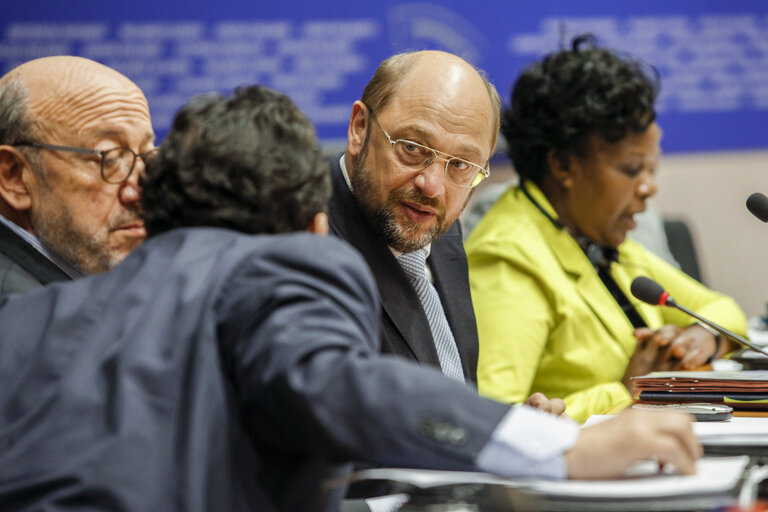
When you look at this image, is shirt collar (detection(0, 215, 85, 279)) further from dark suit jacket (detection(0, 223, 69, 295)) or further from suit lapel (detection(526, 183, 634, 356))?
suit lapel (detection(526, 183, 634, 356))

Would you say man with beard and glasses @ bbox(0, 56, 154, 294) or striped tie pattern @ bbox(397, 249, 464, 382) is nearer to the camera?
man with beard and glasses @ bbox(0, 56, 154, 294)

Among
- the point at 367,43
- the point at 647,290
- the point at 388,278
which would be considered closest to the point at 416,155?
the point at 388,278

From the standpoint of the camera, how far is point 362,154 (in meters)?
1.92

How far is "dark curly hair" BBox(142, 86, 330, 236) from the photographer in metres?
1.05

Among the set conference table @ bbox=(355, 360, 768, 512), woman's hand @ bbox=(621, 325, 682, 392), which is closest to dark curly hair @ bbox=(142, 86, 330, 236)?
conference table @ bbox=(355, 360, 768, 512)

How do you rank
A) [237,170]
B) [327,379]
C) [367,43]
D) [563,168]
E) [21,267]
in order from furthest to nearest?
[367,43] → [563,168] → [21,267] → [237,170] → [327,379]

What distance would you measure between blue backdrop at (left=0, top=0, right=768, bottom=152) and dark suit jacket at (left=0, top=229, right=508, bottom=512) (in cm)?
248

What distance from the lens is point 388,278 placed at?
177cm

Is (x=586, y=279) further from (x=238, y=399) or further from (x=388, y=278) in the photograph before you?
(x=238, y=399)

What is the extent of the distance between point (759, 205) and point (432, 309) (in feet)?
2.43

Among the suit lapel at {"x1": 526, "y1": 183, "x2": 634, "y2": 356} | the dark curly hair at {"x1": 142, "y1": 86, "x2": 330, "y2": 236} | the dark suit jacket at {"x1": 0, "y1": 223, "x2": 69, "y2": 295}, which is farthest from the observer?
the suit lapel at {"x1": 526, "y1": 183, "x2": 634, "y2": 356}

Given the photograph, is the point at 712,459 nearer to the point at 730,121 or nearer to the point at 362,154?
the point at 362,154

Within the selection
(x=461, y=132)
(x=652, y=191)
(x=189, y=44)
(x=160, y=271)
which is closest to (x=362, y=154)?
(x=461, y=132)

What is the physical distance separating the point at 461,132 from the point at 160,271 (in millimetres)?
1037
